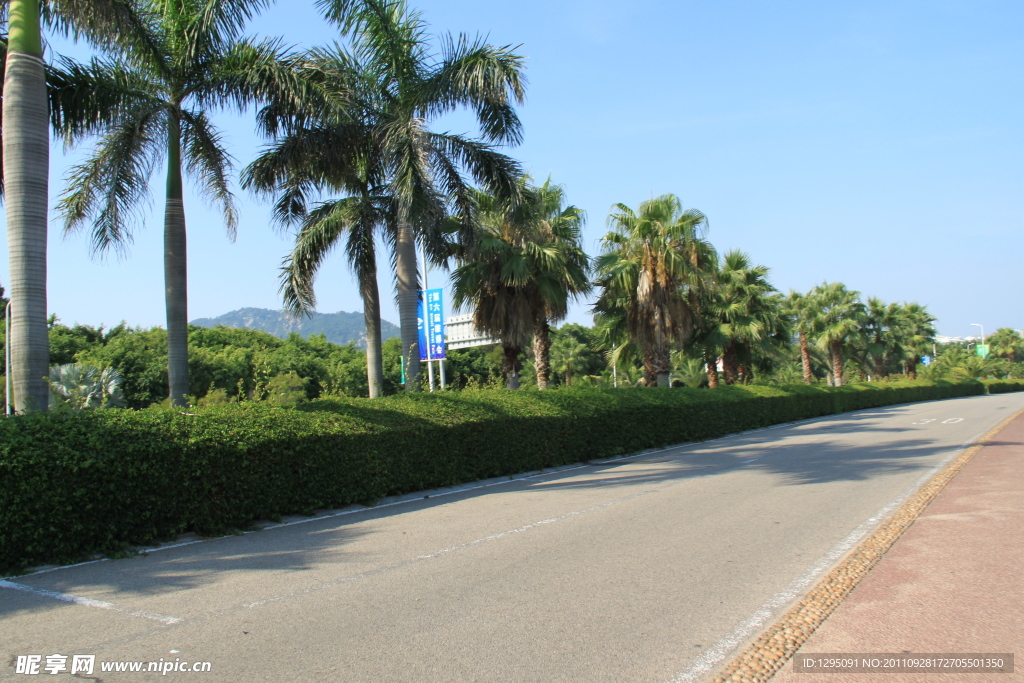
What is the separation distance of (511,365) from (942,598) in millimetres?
16809

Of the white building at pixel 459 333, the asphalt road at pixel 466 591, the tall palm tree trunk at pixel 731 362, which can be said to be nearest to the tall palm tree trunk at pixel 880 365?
the tall palm tree trunk at pixel 731 362

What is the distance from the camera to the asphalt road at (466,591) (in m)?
4.26

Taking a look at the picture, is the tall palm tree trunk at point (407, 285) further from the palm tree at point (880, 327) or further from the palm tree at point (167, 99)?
the palm tree at point (880, 327)

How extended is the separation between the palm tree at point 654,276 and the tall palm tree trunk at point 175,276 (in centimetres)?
1559

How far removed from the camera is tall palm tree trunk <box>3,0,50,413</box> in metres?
9.34

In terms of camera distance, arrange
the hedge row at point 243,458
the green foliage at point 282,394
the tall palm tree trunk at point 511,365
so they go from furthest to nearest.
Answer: the tall palm tree trunk at point 511,365 < the green foliage at point 282,394 < the hedge row at point 243,458

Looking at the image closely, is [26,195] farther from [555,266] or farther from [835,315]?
[835,315]

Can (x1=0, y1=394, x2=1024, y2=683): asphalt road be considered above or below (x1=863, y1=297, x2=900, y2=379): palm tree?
below

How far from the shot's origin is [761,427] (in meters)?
27.6

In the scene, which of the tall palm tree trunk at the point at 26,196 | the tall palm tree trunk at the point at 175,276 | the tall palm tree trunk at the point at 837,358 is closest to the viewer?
the tall palm tree trunk at the point at 26,196

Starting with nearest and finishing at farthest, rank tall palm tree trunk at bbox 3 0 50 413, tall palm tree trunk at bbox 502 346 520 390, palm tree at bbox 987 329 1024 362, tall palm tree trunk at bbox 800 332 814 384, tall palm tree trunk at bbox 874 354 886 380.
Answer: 1. tall palm tree trunk at bbox 3 0 50 413
2. tall palm tree trunk at bbox 502 346 520 390
3. tall palm tree trunk at bbox 800 332 814 384
4. tall palm tree trunk at bbox 874 354 886 380
5. palm tree at bbox 987 329 1024 362

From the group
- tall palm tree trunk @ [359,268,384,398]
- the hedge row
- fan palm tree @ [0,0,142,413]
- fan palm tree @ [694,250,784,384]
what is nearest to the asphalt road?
the hedge row

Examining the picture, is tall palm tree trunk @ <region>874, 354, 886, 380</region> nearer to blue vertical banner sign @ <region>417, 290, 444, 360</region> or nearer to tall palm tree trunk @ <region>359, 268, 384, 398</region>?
blue vertical banner sign @ <region>417, 290, 444, 360</region>

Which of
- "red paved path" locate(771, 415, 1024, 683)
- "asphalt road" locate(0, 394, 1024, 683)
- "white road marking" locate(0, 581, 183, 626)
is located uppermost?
"white road marking" locate(0, 581, 183, 626)
